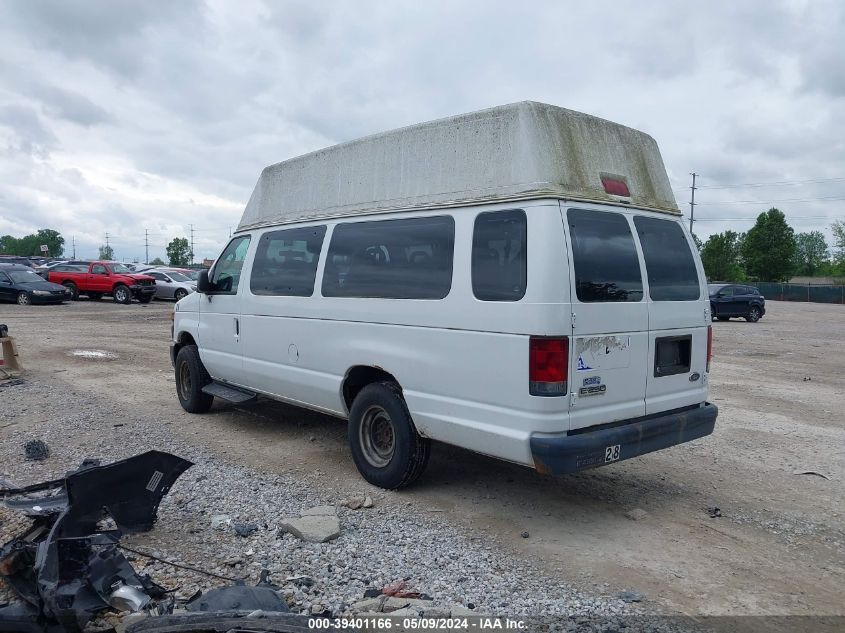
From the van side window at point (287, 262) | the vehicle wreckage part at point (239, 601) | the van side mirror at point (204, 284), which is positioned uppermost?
the van side window at point (287, 262)

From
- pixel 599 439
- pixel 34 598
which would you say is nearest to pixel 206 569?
pixel 34 598

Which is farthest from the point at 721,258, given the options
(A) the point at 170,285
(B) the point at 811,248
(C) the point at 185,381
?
(C) the point at 185,381

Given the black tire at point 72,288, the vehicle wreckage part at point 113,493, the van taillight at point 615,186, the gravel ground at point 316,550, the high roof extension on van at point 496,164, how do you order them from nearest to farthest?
the gravel ground at point 316,550
the vehicle wreckage part at point 113,493
the high roof extension on van at point 496,164
the van taillight at point 615,186
the black tire at point 72,288

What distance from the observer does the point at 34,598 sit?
3301 mm

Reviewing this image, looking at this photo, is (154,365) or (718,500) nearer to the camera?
(718,500)

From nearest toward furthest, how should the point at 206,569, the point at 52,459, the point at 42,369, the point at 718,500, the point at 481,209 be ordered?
the point at 206,569 → the point at 481,209 → the point at 718,500 → the point at 52,459 → the point at 42,369

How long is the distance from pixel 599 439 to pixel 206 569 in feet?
8.24

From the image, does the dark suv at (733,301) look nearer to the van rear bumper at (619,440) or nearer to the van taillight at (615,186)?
the van rear bumper at (619,440)

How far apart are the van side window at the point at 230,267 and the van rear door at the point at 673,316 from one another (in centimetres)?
404

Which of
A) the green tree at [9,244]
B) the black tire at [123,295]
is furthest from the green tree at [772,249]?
the green tree at [9,244]

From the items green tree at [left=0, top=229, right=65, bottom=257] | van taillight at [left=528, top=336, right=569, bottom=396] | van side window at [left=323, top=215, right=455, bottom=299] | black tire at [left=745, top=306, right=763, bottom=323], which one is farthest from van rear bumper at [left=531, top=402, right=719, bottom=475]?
green tree at [left=0, top=229, right=65, bottom=257]

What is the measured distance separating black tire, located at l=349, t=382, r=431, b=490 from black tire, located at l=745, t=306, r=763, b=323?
79.6 ft

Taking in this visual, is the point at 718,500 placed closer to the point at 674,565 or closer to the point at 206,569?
the point at 674,565

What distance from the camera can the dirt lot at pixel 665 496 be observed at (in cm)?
394
